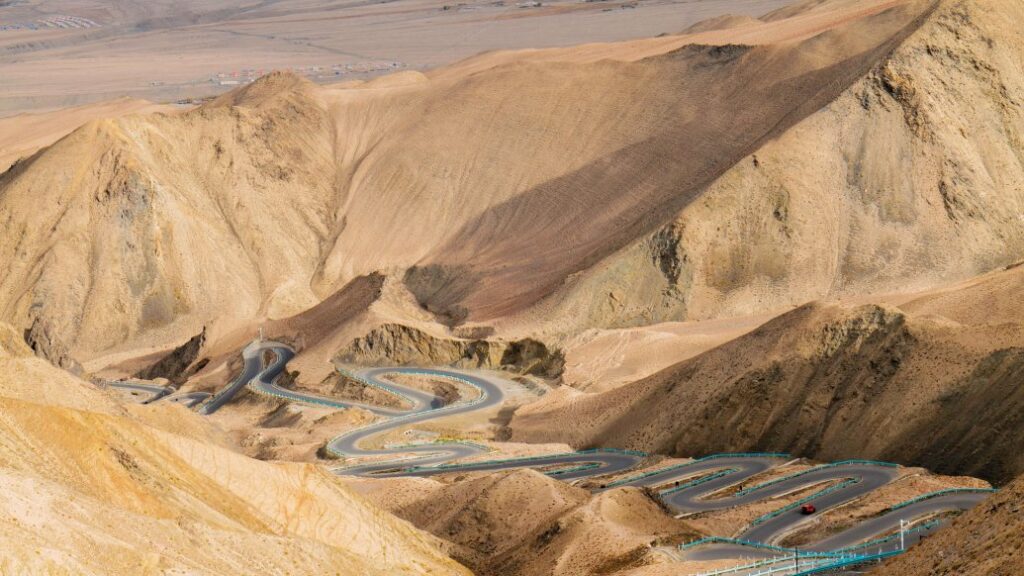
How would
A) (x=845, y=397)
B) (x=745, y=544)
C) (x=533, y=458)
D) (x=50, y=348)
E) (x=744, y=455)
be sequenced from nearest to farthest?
1. (x=745, y=544)
2. (x=845, y=397)
3. (x=744, y=455)
4. (x=533, y=458)
5. (x=50, y=348)

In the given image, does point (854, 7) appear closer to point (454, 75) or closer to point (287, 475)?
point (454, 75)

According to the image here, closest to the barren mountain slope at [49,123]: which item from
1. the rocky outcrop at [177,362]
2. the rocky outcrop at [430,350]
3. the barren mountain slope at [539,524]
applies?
the rocky outcrop at [177,362]

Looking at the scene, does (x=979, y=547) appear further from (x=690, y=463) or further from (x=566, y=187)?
(x=566, y=187)

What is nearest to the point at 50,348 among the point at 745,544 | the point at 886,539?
the point at 745,544

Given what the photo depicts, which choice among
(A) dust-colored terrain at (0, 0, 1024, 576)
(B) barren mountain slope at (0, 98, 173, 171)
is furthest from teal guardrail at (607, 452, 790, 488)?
(B) barren mountain slope at (0, 98, 173, 171)

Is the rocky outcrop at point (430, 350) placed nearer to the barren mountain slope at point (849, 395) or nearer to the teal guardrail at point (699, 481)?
the barren mountain slope at point (849, 395)
